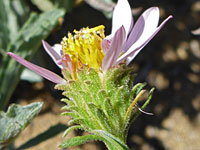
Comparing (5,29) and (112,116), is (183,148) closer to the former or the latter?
(5,29)

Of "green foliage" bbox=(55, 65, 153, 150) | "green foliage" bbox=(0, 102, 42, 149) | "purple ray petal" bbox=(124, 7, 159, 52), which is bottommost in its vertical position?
"green foliage" bbox=(0, 102, 42, 149)

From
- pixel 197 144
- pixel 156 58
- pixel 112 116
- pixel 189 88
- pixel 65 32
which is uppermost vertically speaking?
pixel 112 116

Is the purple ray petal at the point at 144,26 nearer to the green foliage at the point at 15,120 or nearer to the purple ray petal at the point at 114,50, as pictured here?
the purple ray petal at the point at 114,50

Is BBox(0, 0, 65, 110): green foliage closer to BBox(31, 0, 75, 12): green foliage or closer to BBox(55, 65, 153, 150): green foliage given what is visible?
BBox(31, 0, 75, 12): green foliage

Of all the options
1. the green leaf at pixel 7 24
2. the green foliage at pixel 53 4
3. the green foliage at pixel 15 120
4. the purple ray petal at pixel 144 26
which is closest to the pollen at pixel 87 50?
the purple ray petal at pixel 144 26

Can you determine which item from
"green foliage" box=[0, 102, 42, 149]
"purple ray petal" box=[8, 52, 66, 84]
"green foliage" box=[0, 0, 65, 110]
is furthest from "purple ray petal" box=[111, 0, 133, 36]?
"green foliage" box=[0, 0, 65, 110]

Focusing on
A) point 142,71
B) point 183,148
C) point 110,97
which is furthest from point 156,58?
point 110,97

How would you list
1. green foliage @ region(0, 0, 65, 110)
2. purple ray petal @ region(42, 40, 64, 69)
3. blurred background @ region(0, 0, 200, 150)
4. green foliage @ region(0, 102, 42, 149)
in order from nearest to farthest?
purple ray petal @ region(42, 40, 64, 69), green foliage @ region(0, 102, 42, 149), green foliage @ region(0, 0, 65, 110), blurred background @ region(0, 0, 200, 150)
